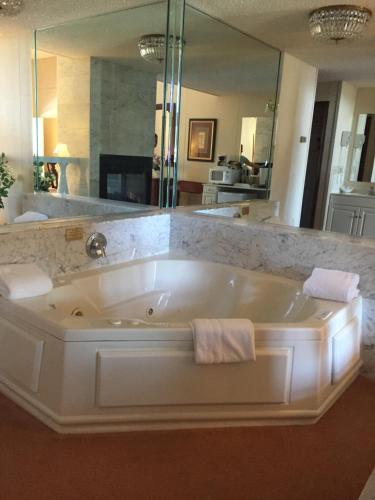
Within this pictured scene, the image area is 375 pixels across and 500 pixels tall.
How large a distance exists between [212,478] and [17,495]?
25.0 inches

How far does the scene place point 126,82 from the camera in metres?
2.91

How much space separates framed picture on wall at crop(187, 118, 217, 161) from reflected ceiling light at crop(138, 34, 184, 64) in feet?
1.60

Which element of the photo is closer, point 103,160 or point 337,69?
point 337,69

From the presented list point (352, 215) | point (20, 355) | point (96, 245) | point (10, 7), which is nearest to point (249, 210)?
point (352, 215)

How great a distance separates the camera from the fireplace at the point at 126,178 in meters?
2.85

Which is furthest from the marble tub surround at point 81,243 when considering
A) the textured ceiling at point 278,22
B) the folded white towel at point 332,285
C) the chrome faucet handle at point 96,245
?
the textured ceiling at point 278,22

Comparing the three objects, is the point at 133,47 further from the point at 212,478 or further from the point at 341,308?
the point at 212,478

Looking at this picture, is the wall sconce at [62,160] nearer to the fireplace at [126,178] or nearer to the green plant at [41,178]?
the green plant at [41,178]

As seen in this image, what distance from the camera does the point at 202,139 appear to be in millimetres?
2824

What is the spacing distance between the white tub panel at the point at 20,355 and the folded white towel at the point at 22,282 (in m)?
0.13

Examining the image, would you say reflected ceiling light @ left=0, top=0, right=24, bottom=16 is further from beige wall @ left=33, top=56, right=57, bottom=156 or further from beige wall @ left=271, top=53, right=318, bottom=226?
beige wall @ left=271, top=53, right=318, bottom=226

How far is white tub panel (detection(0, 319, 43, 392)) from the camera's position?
1.60 metres

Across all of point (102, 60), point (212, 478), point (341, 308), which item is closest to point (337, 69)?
point (341, 308)

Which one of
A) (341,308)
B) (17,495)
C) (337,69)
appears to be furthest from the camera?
(337,69)
